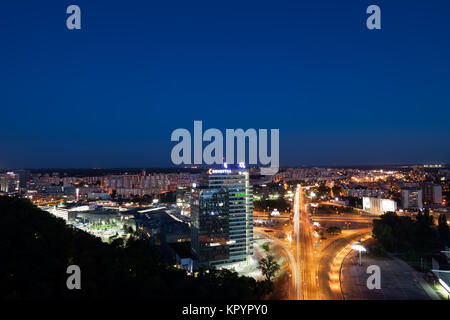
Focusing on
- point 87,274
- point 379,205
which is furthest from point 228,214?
point 379,205

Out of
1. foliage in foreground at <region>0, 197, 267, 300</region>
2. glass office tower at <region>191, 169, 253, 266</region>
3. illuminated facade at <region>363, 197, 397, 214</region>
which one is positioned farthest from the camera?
illuminated facade at <region>363, 197, 397, 214</region>

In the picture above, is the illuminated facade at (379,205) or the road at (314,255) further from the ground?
the illuminated facade at (379,205)

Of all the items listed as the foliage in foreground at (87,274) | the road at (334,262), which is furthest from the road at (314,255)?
the foliage in foreground at (87,274)

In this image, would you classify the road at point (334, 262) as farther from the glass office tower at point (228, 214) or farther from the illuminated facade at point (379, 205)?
the illuminated facade at point (379, 205)

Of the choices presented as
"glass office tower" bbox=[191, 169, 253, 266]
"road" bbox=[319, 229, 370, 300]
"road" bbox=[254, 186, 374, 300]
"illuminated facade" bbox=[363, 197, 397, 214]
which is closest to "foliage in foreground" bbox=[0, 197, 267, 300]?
"road" bbox=[254, 186, 374, 300]

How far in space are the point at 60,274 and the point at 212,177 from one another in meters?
7.75

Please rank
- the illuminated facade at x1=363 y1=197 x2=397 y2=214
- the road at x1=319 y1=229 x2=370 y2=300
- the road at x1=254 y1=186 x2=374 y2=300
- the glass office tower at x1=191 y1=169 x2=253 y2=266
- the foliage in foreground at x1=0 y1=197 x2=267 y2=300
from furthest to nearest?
the illuminated facade at x1=363 y1=197 x2=397 y2=214, the glass office tower at x1=191 y1=169 x2=253 y2=266, the road at x1=254 y1=186 x2=374 y2=300, the road at x1=319 y1=229 x2=370 y2=300, the foliage in foreground at x1=0 y1=197 x2=267 y2=300

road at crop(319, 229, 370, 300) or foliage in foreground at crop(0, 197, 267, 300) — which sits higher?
foliage in foreground at crop(0, 197, 267, 300)

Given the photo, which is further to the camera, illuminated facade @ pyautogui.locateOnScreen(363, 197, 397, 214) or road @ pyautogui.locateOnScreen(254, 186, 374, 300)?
illuminated facade @ pyautogui.locateOnScreen(363, 197, 397, 214)

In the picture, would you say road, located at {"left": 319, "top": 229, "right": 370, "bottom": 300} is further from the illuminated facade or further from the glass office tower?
the illuminated facade

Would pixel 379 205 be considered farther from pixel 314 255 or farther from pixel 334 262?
pixel 334 262

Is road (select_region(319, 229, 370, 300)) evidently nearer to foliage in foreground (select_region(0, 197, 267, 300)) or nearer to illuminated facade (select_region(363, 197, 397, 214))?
foliage in foreground (select_region(0, 197, 267, 300))

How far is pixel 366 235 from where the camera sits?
18.8 m
